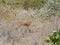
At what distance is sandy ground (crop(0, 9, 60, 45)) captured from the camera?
5.48 metres

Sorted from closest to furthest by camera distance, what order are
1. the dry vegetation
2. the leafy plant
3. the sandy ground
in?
the leafy plant → the sandy ground → the dry vegetation

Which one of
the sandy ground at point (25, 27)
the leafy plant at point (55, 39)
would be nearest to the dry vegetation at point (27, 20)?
the sandy ground at point (25, 27)

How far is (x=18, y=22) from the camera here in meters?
7.02

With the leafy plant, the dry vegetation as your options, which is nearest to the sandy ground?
the dry vegetation

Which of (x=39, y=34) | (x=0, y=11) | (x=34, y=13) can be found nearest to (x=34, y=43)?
(x=39, y=34)

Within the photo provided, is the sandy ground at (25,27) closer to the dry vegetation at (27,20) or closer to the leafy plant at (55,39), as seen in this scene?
the dry vegetation at (27,20)

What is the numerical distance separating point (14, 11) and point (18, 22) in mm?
975

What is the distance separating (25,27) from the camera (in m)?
6.57

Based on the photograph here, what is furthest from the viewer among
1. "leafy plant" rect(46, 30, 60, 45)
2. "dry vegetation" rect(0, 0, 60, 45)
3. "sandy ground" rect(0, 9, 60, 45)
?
"dry vegetation" rect(0, 0, 60, 45)

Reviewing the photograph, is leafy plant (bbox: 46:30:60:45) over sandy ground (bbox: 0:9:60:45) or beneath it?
over

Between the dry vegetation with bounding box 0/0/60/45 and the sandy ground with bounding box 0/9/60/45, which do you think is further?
the dry vegetation with bounding box 0/0/60/45

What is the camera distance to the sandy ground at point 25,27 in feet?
18.0

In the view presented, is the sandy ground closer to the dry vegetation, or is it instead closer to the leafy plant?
the dry vegetation

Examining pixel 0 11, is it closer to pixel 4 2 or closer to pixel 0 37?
pixel 4 2
